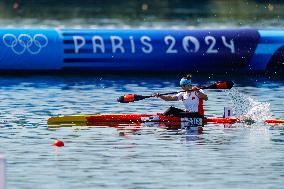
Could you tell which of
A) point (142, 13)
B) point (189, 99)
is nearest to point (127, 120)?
point (189, 99)

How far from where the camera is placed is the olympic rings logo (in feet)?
199

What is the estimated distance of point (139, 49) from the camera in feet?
202

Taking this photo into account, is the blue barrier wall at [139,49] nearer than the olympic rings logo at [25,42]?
No

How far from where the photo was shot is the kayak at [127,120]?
42562mm

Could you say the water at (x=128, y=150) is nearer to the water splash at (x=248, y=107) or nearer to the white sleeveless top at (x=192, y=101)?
the water splash at (x=248, y=107)

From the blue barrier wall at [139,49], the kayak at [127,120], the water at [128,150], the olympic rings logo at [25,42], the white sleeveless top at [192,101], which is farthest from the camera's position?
the blue barrier wall at [139,49]

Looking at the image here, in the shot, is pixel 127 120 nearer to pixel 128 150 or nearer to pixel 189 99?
pixel 189 99

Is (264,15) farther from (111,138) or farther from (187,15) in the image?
(111,138)

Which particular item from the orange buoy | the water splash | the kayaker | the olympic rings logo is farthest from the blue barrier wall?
the orange buoy

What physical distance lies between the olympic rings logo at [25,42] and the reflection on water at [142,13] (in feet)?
100

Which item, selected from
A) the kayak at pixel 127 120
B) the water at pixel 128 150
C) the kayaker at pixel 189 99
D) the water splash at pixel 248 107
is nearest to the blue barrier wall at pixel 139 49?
the water splash at pixel 248 107

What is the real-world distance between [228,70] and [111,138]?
75.8 ft

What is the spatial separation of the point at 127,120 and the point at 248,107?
21.1ft

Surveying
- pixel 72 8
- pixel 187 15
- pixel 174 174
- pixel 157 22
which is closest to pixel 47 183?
pixel 174 174
